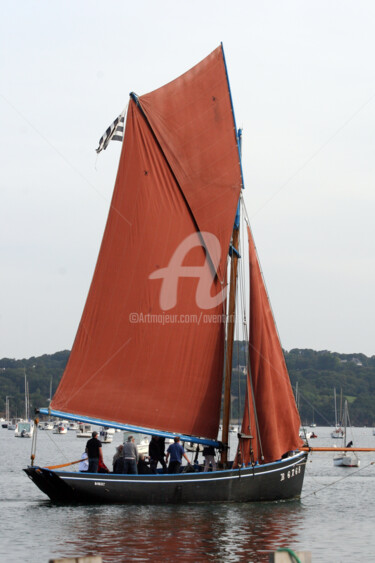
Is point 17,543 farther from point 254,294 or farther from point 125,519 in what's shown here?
point 254,294

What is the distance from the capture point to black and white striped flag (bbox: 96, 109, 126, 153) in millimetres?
34062

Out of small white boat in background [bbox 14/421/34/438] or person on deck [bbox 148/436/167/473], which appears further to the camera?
small white boat in background [bbox 14/421/34/438]

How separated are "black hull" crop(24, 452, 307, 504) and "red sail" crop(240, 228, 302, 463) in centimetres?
145

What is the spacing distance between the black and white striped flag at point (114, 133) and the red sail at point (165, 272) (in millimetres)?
321

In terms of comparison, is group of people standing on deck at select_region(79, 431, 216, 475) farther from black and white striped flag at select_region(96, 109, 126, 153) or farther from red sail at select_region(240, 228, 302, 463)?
black and white striped flag at select_region(96, 109, 126, 153)

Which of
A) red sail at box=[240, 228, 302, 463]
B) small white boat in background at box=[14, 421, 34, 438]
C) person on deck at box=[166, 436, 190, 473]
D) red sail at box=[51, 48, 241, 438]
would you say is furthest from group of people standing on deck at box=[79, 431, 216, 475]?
small white boat in background at box=[14, 421, 34, 438]

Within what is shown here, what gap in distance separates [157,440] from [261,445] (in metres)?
3.72

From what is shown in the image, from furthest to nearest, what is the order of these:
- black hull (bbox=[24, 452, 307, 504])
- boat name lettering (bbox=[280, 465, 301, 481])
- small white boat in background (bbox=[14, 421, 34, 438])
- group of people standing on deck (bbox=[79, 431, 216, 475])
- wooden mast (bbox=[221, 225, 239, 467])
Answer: small white boat in background (bbox=[14, 421, 34, 438]) < boat name lettering (bbox=[280, 465, 301, 481]) < wooden mast (bbox=[221, 225, 239, 467]) < group of people standing on deck (bbox=[79, 431, 216, 475]) < black hull (bbox=[24, 452, 307, 504])

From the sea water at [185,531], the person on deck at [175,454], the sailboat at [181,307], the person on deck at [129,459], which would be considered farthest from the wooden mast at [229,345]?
the person on deck at [129,459]

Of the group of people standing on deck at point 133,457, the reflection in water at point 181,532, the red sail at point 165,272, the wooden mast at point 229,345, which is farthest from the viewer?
the wooden mast at point 229,345

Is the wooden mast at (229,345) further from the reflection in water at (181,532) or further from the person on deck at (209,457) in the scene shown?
the reflection in water at (181,532)

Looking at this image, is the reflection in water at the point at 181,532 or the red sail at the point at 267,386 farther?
the red sail at the point at 267,386

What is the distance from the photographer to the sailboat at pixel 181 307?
3284 cm

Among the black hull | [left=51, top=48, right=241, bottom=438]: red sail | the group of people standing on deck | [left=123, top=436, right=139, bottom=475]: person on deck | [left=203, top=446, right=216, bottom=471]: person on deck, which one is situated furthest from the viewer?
[left=203, top=446, right=216, bottom=471]: person on deck
